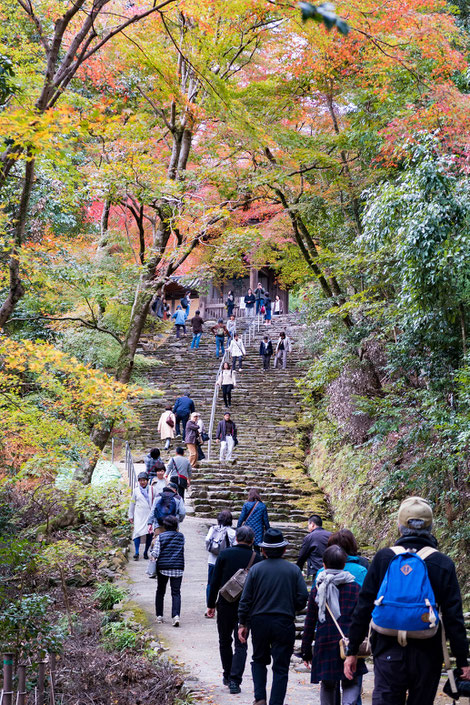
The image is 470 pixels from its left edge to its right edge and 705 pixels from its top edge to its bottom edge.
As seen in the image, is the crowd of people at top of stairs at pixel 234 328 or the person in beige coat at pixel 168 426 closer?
the person in beige coat at pixel 168 426

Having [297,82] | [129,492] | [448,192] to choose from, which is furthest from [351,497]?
[297,82]

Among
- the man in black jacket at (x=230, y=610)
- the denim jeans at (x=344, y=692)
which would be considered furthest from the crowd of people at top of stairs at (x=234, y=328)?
the denim jeans at (x=344, y=692)

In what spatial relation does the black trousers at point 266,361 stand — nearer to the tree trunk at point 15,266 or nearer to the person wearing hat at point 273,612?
the tree trunk at point 15,266

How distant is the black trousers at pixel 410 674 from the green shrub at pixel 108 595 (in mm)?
5680

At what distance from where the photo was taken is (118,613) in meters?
7.66

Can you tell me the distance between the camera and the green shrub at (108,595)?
816 centimetres

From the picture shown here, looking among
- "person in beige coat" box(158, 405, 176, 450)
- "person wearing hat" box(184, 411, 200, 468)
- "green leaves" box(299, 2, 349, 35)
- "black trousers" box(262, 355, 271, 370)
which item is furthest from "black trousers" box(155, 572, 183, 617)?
"black trousers" box(262, 355, 271, 370)

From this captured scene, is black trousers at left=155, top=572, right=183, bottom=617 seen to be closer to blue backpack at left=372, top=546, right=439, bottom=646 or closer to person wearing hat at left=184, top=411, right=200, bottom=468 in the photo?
blue backpack at left=372, top=546, right=439, bottom=646

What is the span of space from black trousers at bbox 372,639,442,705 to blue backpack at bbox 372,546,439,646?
0.29 ft

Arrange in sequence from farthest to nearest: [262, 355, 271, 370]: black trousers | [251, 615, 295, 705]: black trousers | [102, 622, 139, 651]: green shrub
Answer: [262, 355, 271, 370]: black trousers < [102, 622, 139, 651]: green shrub < [251, 615, 295, 705]: black trousers

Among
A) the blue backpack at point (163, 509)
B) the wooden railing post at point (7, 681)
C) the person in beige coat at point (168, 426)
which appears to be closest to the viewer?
the wooden railing post at point (7, 681)

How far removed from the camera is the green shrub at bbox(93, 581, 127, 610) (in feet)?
26.8

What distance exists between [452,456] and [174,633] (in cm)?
375

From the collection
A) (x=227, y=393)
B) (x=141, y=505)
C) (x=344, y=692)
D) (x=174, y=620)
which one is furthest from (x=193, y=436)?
(x=344, y=692)
